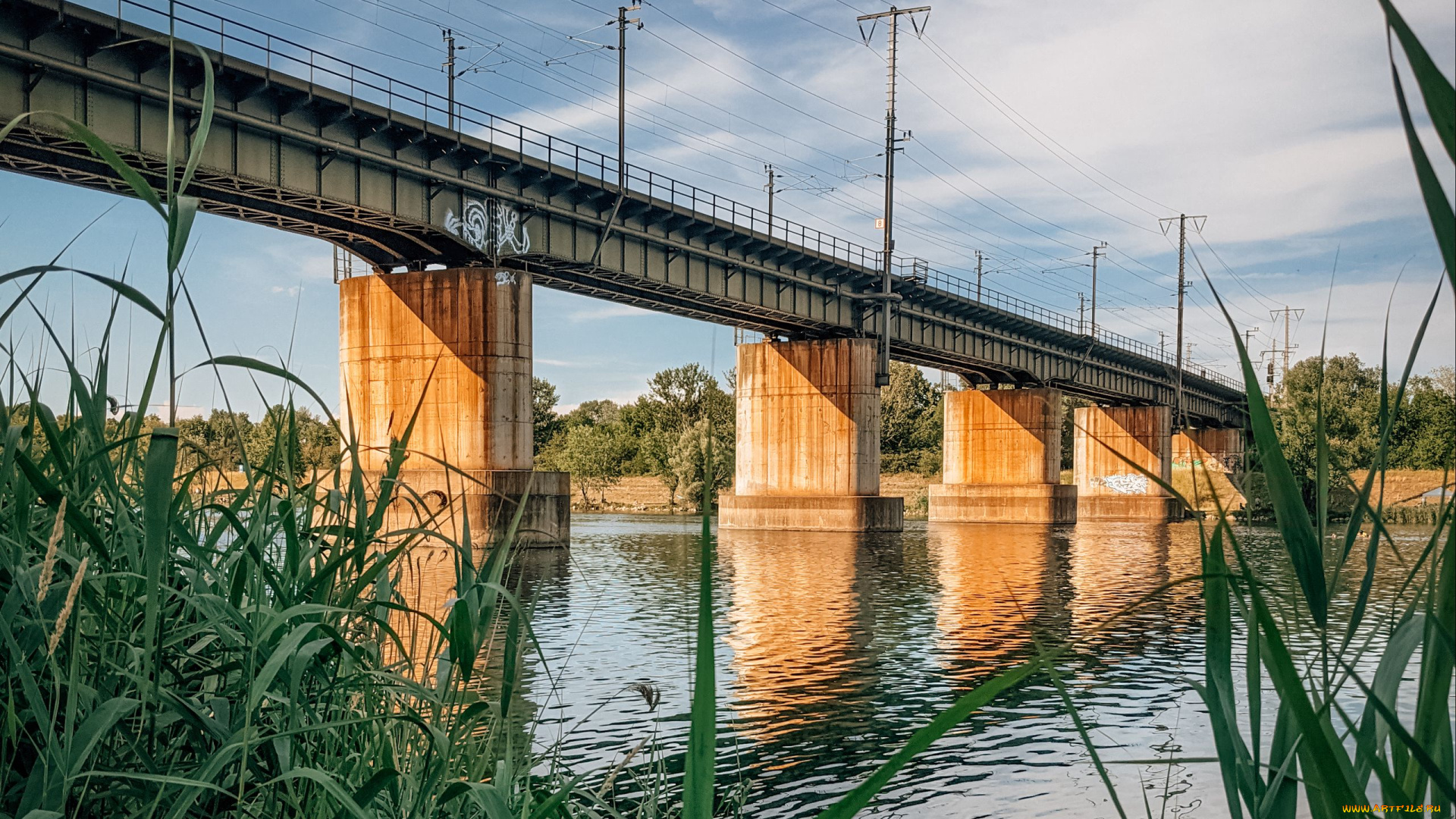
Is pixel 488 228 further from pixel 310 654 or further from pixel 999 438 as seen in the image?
pixel 999 438

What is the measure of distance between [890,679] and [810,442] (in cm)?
3780

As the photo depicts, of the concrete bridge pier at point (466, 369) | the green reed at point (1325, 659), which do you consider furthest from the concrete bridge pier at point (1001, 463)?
the green reed at point (1325, 659)

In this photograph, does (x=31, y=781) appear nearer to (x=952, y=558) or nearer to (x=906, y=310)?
(x=952, y=558)

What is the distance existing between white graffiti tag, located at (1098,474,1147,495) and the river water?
5378cm

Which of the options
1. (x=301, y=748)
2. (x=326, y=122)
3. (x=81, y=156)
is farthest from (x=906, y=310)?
(x=301, y=748)

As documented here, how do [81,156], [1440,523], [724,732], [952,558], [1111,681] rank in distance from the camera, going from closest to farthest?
[1440,523] < [724,732] < [1111,681] < [81,156] < [952,558]

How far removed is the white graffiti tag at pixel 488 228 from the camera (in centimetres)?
3219

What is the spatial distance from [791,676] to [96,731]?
1047 centimetres

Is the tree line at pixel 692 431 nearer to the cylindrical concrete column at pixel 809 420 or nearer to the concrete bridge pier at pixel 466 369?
the cylindrical concrete column at pixel 809 420

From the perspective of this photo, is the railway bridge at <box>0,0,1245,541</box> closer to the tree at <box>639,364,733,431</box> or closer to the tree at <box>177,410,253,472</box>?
the tree at <box>177,410,253,472</box>

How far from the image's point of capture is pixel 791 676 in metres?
12.4

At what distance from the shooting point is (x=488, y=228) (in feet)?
108

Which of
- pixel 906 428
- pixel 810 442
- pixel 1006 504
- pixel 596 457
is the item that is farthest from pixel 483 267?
pixel 906 428

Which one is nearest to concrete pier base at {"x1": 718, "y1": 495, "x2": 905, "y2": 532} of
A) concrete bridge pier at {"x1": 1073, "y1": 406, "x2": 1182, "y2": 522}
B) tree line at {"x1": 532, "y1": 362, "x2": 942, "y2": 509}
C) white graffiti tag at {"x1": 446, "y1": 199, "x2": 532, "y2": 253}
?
tree line at {"x1": 532, "y1": 362, "x2": 942, "y2": 509}
